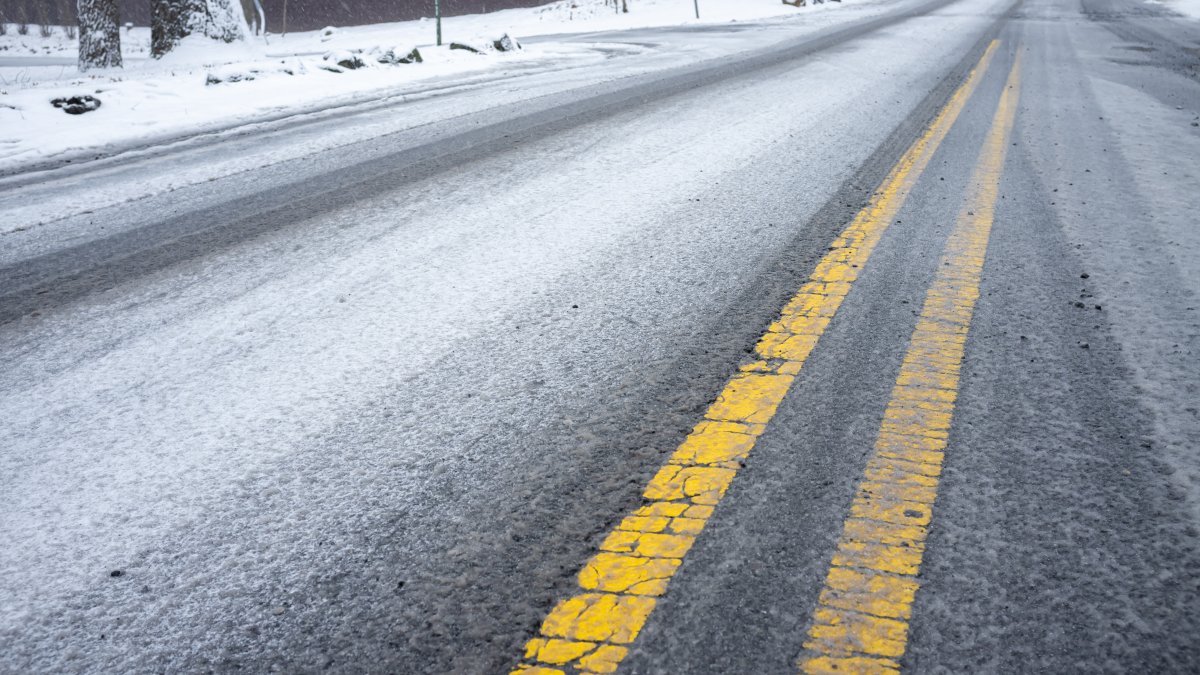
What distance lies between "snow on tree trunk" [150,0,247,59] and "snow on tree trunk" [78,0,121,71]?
87cm

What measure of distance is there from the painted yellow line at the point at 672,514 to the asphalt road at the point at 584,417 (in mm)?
15

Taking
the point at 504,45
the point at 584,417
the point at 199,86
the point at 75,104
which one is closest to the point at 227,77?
the point at 199,86

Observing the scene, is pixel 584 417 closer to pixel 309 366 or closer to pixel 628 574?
pixel 628 574

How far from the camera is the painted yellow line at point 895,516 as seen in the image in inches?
61.6

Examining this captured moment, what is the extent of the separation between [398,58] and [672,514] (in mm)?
13401

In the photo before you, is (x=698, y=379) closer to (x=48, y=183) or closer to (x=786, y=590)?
(x=786, y=590)

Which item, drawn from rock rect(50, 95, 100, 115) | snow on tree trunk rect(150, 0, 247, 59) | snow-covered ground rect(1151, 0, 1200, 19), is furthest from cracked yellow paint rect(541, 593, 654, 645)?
snow-covered ground rect(1151, 0, 1200, 19)

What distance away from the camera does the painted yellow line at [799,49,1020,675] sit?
1564 millimetres

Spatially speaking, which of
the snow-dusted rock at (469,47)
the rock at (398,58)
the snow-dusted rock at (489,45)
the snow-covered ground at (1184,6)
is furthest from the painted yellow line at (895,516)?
the snow-covered ground at (1184,6)

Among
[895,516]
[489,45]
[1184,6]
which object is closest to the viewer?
[895,516]

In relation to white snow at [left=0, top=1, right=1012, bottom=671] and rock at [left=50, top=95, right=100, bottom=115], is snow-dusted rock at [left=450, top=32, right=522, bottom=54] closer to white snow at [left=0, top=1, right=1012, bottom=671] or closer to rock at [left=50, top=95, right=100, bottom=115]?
rock at [left=50, top=95, right=100, bottom=115]

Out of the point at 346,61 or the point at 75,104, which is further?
the point at 346,61

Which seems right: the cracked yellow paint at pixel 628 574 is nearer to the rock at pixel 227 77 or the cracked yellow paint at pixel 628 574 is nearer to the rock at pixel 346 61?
the rock at pixel 227 77

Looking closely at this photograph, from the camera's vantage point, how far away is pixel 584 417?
2447 mm
